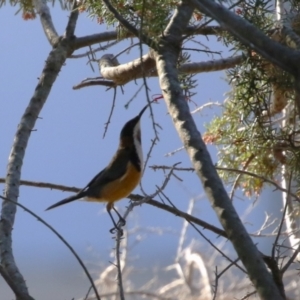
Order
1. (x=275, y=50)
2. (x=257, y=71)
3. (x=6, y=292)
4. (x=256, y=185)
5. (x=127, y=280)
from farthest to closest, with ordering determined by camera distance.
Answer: (x=6, y=292) → (x=127, y=280) → (x=256, y=185) → (x=257, y=71) → (x=275, y=50)

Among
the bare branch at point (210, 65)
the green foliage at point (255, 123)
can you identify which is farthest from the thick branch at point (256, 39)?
the bare branch at point (210, 65)

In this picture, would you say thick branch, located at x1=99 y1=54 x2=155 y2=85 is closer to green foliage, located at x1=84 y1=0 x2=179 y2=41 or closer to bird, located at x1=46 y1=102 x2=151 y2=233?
green foliage, located at x1=84 y1=0 x2=179 y2=41

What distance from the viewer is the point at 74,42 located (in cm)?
101

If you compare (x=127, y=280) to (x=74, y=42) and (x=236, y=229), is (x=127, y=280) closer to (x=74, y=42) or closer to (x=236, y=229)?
(x=74, y=42)

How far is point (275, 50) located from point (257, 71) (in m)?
0.30

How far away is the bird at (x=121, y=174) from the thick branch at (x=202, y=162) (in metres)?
0.49

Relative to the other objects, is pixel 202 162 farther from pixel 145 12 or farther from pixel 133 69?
pixel 133 69

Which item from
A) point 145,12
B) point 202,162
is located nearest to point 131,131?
point 145,12

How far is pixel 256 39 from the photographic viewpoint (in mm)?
461

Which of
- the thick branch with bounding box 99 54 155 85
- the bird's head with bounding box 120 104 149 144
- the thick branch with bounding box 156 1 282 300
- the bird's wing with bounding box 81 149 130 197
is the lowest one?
the thick branch with bounding box 156 1 282 300

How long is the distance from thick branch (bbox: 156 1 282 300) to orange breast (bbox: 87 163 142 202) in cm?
53

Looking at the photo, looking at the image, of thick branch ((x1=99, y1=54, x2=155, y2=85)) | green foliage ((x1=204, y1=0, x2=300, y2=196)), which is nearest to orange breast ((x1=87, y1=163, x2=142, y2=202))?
green foliage ((x1=204, y1=0, x2=300, y2=196))

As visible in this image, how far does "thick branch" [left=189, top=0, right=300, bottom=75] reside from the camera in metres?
0.44

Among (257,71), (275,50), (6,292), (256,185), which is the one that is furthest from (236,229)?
(6,292)
